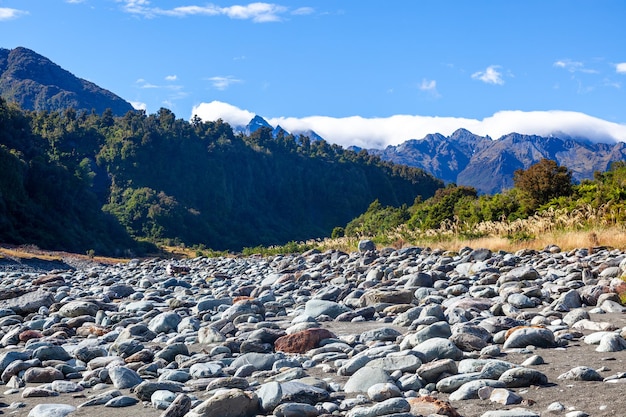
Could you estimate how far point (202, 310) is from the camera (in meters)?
7.43

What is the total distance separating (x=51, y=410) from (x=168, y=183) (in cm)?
8244

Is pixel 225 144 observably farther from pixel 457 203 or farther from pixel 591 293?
pixel 591 293

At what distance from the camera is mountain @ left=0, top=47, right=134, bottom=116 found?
156 meters

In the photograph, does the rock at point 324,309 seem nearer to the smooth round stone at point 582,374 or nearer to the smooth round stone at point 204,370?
the smooth round stone at point 204,370

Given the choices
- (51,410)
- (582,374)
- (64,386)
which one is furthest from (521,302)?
(51,410)

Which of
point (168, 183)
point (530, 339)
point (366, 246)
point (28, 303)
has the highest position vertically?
point (168, 183)

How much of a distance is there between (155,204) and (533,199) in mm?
54986

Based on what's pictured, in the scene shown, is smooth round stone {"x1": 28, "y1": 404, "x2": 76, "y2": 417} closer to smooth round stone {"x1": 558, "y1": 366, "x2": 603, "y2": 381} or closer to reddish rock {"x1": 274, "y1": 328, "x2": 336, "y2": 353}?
reddish rock {"x1": 274, "y1": 328, "x2": 336, "y2": 353}

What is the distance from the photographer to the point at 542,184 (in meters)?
19.2

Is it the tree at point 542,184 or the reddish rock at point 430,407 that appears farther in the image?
the tree at point 542,184

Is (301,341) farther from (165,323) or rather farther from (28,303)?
(28,303)

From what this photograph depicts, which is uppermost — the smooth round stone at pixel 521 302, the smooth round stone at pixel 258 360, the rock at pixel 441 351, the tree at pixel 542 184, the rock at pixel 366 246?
the tree at pixel 542 184

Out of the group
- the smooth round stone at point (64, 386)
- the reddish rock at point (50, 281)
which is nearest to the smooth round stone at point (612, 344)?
the smooth round stone at point (64, 386)

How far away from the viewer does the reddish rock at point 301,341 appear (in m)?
4.75
